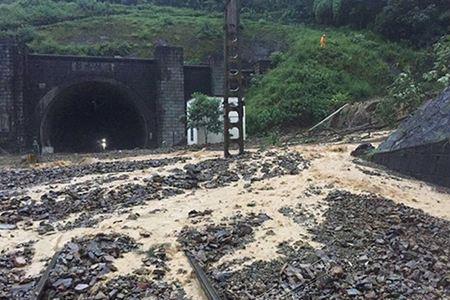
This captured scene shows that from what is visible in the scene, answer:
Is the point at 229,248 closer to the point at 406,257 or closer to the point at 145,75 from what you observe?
the point at 406,257

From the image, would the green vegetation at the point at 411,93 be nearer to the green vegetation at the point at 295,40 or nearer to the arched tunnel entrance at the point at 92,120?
the green vegetation at the point at 295,40

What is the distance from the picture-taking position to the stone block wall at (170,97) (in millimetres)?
26719

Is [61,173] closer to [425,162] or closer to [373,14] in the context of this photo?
[425,162]

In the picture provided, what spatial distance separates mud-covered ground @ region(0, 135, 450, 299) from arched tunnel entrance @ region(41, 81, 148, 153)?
16132 millimetres

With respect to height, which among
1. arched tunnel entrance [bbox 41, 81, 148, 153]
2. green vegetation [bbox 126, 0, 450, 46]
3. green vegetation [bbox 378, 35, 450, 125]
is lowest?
arched tunnel entrance [bbox 41, 81, 148, 153]

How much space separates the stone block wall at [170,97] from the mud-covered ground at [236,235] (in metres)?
15.4

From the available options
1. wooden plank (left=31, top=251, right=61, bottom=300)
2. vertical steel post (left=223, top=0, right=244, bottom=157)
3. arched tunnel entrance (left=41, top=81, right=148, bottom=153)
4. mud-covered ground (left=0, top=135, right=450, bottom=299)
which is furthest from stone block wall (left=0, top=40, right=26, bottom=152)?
wooden plank (left=31, top=251, right=61, bottom=300)

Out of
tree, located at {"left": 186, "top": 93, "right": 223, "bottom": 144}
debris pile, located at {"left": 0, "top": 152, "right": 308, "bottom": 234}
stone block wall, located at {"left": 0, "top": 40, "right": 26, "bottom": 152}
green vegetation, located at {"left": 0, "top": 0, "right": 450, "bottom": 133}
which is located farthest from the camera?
stone block wall, located at {"left": 0, "top": 40, "right": 26, "bottom": 152}

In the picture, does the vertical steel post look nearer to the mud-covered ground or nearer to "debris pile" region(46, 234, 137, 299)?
the mud-covered ground

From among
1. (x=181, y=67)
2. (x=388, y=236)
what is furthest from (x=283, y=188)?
(x=181, y=67)

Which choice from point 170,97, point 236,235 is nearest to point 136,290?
point 236,235

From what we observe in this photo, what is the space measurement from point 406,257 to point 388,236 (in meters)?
0.69

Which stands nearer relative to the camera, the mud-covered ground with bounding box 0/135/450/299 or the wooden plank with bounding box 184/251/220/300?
the wooden plank with bounding box 184/251/220/300

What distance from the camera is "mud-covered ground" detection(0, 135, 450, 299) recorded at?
5.19m
